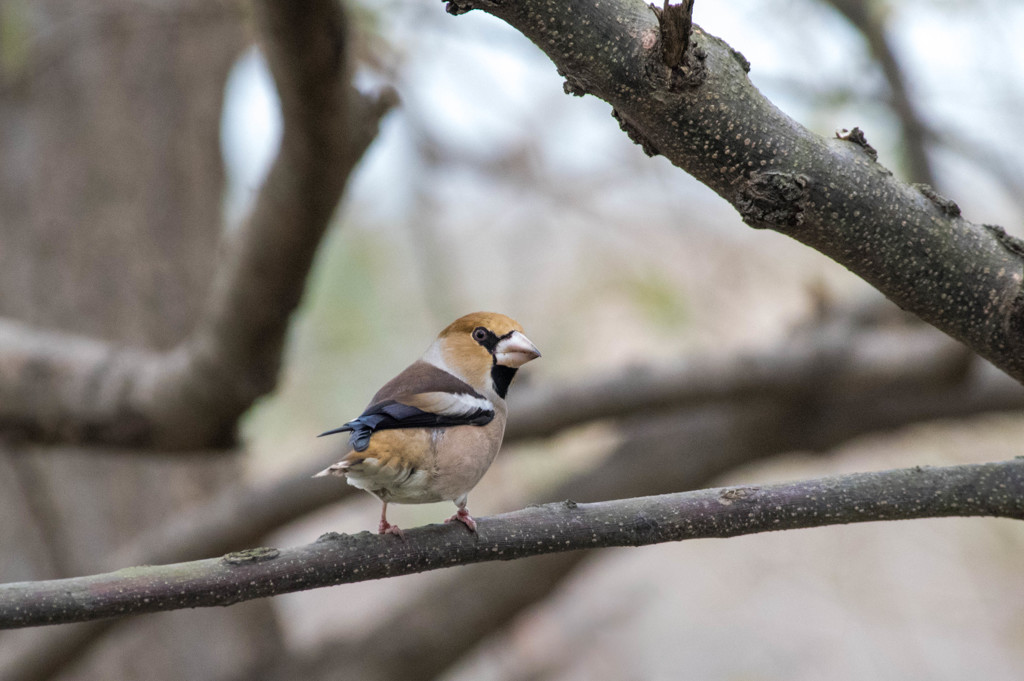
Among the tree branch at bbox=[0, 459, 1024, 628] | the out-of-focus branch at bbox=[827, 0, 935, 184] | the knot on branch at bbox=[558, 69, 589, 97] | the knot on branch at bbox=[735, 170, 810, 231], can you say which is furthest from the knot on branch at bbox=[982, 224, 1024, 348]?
the out-of-focus branch at bbox=[827, 0, 935, 184]

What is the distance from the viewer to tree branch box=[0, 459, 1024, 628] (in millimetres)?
1596

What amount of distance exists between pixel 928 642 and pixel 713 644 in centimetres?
218

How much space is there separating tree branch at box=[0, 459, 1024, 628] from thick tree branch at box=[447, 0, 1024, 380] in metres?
0.36

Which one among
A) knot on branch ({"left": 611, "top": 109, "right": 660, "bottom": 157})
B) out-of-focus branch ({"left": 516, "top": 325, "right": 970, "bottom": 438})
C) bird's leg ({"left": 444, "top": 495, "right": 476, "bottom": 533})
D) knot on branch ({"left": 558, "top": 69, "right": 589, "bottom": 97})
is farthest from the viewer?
out-of-focus branch ({"left": 516, "top": 325, "right": 970, "bottom": 438})

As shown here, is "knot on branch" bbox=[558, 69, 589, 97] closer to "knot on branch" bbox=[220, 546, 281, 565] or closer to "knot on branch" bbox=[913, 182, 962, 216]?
"knot on branch" bbox=[913, 182, 962, 216]

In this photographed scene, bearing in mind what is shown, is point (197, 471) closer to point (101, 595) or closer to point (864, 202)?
point (101, 595)

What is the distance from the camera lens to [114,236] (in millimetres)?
5672

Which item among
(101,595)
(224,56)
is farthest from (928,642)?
(101,595)

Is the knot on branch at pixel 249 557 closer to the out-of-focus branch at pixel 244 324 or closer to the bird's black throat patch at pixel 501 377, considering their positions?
the bird's black throat patch at pixel 501 377

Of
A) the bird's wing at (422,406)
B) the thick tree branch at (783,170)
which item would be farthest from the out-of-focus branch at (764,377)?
the thick tree branch at (783,170)

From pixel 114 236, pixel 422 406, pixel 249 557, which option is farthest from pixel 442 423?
pixel 114 236

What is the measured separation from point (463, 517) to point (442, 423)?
1.06ft

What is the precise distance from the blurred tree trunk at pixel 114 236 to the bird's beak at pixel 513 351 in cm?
338

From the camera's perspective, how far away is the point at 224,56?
6070 mm
